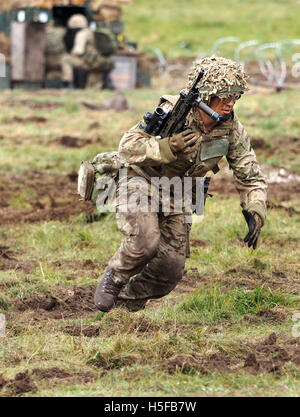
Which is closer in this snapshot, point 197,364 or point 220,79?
point 197,364

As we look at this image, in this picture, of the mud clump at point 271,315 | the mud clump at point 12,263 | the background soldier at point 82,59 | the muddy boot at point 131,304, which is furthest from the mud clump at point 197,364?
the background soldier at point 82,59

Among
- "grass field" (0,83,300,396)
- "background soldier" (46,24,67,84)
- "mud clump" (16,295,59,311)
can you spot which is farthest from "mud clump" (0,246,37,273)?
"background soldier" (46,24,67,84)

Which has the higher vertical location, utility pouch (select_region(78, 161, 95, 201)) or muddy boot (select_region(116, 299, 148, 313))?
utility pouch (select_region(78, 161, 95, 201))

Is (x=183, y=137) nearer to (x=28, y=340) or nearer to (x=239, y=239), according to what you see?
(x=28, y=340)

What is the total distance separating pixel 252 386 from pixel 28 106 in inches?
533

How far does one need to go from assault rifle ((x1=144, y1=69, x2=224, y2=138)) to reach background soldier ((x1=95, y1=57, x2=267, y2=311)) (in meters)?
0.07

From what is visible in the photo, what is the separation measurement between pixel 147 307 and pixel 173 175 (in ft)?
3.66

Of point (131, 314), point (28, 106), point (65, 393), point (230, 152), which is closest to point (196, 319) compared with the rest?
point (131, 314)

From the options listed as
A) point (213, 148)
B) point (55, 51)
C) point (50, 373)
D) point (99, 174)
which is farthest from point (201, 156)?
point (55, 51)

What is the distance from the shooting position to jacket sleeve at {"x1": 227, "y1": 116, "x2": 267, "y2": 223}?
577 cm

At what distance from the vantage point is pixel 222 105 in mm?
5605

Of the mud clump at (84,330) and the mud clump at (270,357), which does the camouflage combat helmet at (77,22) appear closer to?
the mud clump at (84,330)

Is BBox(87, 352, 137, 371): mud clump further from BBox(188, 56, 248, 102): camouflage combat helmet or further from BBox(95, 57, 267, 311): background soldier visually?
BBox(188, 56, 248, 102): camouflage combat helmet

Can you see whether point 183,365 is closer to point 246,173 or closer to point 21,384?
point 21,384
